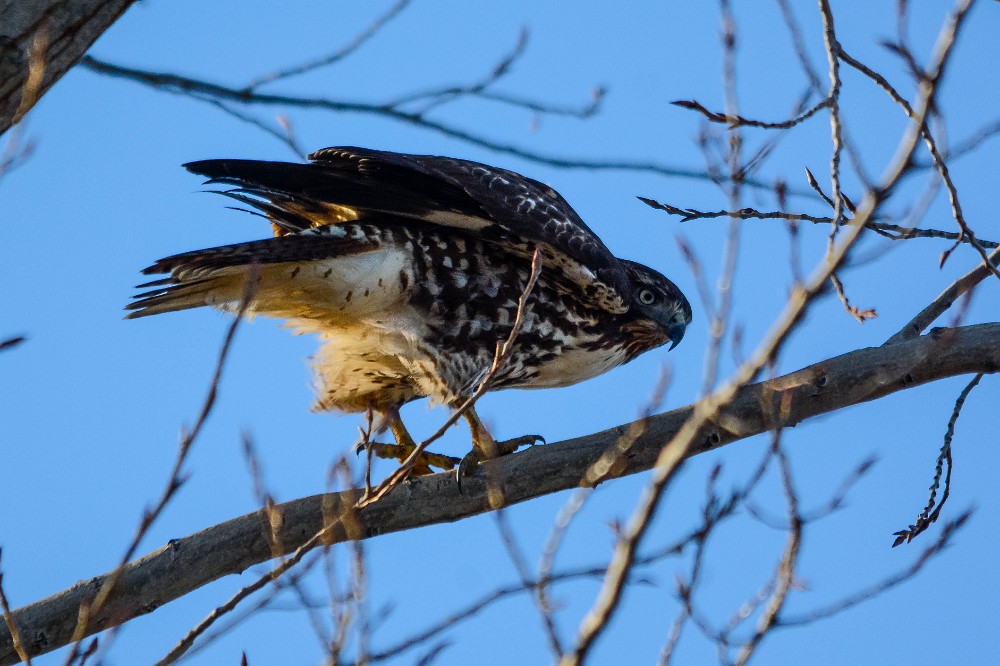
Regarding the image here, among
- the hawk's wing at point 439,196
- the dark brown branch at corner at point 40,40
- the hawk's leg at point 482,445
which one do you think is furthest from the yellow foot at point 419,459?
the dark brown branch at corner at point 40,40

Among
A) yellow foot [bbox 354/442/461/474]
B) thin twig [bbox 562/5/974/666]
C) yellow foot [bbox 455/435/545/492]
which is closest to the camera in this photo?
thin twig [bbox 562/5/974/666]

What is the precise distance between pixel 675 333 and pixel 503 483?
2.17 m

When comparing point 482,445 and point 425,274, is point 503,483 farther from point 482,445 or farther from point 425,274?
point 425,274

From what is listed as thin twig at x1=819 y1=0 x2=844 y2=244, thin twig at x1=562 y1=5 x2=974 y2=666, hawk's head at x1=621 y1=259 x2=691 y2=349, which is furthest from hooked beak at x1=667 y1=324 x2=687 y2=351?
thin twig at x1=562 y1=5 x2=974 y2=666

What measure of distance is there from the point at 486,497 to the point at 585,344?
146 cm

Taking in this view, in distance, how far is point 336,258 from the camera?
4867mm

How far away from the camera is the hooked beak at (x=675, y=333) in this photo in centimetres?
595

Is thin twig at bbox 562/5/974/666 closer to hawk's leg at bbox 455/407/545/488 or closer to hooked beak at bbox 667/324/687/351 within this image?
hawk's leg at bbox 455/407/545/488

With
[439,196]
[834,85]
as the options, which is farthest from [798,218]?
[439,196]

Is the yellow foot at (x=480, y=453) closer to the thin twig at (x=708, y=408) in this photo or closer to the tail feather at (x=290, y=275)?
the tail feather at (x=290, y=275)

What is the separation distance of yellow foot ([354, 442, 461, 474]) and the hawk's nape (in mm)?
12

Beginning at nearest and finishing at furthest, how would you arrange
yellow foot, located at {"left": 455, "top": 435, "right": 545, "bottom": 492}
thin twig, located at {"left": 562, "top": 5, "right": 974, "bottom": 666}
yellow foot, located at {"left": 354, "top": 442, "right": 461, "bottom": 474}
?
thin twig, located at {"left": 562, "top": 5, "right": 974, "bottom": 666} → yellow foot, located at {"left": 455, "top": 435, "right": 545, "bottom": 492} → yellow foot, located at {"left": 354, "top": 442, "right": 461, "bottom": 474}

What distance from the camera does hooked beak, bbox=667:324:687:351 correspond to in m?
5.95

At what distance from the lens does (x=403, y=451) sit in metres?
5.54
